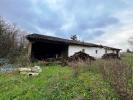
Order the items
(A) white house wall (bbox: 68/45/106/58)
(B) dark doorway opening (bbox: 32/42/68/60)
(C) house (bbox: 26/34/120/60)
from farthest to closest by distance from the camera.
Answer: (A) white house wall (bbox: 68/45/106/58)
(B) dark doorway opening (bbox: 32/42/68/60)
(C) house (bbox: 26/34/120/60)

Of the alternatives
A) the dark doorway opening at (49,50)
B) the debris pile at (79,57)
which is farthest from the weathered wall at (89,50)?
the debris pile at (79,57)

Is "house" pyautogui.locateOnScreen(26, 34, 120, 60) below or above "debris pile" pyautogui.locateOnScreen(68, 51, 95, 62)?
above

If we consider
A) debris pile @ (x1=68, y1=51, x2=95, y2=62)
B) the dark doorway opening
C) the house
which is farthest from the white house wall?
debris pile @ (x1=68, y1=51, x2=95, y2=62)

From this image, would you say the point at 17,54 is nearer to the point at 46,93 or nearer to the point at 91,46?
the point at 91,46

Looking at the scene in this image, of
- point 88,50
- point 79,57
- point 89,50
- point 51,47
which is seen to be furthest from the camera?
point 89,50

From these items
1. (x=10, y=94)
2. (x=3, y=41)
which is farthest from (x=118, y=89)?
(x=3, y=41)

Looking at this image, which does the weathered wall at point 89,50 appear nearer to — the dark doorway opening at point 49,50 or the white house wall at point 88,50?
the white house wall at point 88,50

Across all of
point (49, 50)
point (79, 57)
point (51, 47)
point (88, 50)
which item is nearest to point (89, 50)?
point (88, 50)

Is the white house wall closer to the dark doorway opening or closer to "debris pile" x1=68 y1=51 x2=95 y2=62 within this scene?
the dark doorway opening

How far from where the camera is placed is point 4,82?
1131cm

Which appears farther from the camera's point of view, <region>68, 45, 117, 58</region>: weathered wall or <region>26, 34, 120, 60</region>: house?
<region>68, 45, 117, 58</region>: weathered wall

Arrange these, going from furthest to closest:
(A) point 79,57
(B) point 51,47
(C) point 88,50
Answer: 1. (C) point 88,50
2. (B) point 51,47
3. (A) point 79,57

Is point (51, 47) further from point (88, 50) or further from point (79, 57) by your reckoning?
point (88, 50)

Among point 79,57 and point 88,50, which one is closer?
point 79,57
